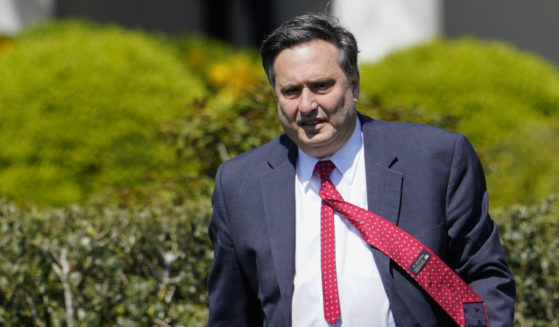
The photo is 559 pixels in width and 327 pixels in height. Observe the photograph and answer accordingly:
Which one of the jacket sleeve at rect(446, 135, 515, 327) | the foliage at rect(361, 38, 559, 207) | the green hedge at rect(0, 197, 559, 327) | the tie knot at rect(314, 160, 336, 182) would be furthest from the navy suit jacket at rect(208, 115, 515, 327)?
the foliage at rect(361, 38, 559, 207)

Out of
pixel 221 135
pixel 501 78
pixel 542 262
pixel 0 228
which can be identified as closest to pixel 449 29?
pixel 501 78

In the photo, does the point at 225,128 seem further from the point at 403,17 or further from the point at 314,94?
the point at 403,17

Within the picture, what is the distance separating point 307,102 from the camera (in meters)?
2.04

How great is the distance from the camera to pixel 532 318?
343 centimetres

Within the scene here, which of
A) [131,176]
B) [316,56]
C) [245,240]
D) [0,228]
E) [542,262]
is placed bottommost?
[131,176]

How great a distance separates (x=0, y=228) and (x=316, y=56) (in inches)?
85.9

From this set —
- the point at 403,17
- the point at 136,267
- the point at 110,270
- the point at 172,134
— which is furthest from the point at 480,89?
the point at 110,270

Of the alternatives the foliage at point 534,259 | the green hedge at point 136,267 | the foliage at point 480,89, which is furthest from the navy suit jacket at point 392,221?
the foliage at point 480,89

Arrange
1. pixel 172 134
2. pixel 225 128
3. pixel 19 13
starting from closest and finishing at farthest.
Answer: pixel 225 128, pixel 172 134, pixel 19 13

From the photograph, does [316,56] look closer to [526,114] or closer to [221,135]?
[221,135]

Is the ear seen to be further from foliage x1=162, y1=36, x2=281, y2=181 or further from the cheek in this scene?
foliage x1=162, y1=36, x2=281, y2=181

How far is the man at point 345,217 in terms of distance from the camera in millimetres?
2004

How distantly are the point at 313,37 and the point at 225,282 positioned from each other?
84 centimetres

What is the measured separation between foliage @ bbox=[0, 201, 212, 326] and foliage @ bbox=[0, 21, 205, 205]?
2.43 metres
